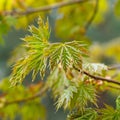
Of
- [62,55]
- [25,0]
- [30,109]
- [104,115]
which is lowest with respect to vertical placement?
[104,115]

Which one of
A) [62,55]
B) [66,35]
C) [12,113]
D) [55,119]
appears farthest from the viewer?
[55,119]

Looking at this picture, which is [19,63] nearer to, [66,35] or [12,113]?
[12,113]

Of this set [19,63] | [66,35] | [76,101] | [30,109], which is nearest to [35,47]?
[19,63]

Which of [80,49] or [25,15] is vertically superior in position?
[25,15]

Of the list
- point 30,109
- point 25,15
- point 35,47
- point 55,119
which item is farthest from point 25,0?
point 55,119

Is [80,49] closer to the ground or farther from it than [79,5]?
closer to the ground

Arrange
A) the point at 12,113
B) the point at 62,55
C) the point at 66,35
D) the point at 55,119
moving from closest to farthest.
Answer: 1. the point at 62,55
2. the point at 12,113
3. the point at 66,35
4. the point at 55,119

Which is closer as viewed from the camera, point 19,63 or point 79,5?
point 19,63

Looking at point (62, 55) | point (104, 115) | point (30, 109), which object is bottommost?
point (104, 115)

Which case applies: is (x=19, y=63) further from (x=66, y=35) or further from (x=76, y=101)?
(x=66, y=35)
